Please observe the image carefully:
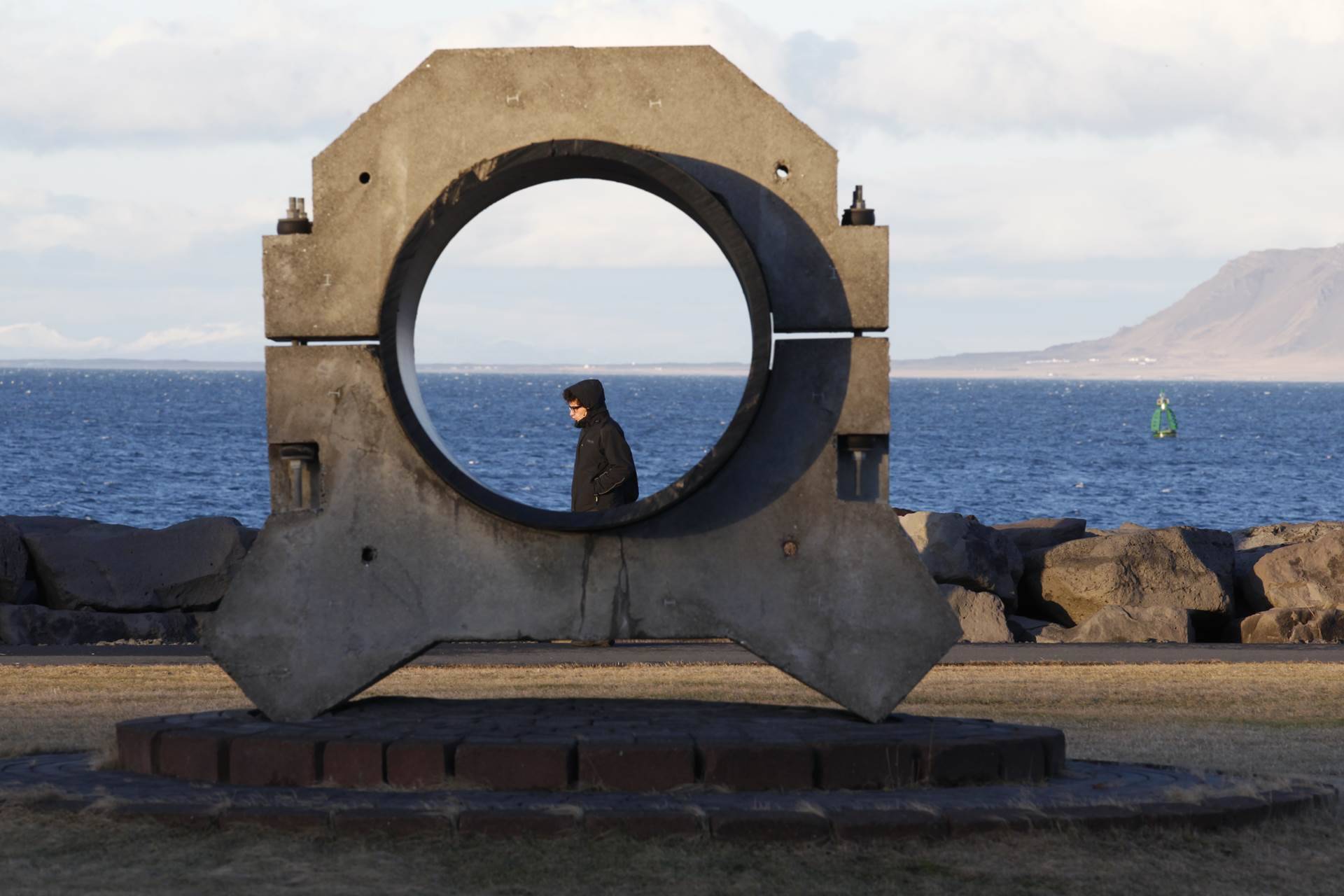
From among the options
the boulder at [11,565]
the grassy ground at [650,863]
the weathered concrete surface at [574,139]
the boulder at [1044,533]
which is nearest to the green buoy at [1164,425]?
the boulder at [1044,533]

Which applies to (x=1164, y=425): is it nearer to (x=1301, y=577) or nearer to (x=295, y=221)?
(x=1301, y=577)

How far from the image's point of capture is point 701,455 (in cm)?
7231

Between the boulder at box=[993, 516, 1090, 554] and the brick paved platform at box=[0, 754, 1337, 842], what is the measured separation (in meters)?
15.7

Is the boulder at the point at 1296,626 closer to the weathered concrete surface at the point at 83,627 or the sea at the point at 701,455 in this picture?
the weathered concrete surface at the point at 83,627

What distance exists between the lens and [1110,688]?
13.3 m

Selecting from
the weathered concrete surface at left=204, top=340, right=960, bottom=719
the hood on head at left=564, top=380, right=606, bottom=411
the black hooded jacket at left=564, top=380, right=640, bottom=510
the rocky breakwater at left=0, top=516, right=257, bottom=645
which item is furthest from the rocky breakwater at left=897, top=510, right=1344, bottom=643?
the weathered concrete surface at left=204, top=340, right=960, bottom=719

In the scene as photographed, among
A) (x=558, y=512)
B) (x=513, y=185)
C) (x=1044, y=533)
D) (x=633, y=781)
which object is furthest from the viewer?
(x=1044, y=533)

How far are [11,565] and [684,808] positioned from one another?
13964 mm

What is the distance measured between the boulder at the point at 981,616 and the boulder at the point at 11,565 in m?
10.1

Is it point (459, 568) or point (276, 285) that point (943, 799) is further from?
point (276, 285)

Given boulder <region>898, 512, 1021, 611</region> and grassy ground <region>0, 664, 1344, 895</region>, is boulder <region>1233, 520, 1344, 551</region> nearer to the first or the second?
boulder <region>898, 512, 1021, 611</region>

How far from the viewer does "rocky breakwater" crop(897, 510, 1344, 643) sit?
20.4 metres

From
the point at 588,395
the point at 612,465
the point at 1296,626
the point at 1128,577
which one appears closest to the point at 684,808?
the point at 612,465

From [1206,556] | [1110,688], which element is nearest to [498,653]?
[1110,688]
